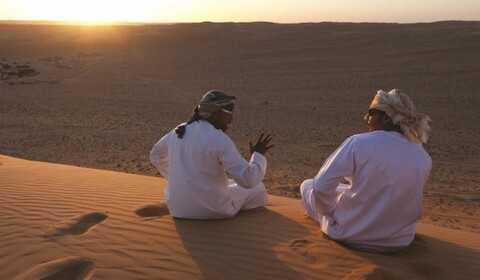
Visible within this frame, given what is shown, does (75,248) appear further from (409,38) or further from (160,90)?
(409,38)

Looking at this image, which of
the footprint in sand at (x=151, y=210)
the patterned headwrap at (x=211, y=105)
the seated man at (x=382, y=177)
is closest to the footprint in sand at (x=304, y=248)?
the seated man at (x=382, y=177)

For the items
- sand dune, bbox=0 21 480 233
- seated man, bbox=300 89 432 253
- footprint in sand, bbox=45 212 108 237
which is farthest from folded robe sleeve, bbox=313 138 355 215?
sand dune, bbox=0 21 480 233

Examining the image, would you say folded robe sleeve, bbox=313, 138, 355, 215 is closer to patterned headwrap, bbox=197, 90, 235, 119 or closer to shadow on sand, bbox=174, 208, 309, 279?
shadow on sand, bbox=174, 208, 309, 279

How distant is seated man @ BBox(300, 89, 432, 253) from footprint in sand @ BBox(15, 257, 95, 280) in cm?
190

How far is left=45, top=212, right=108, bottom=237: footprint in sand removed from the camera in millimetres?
5000

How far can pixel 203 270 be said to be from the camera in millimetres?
4195

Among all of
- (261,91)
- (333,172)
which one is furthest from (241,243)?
(261,91)

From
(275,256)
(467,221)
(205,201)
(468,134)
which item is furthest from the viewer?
(468,134)

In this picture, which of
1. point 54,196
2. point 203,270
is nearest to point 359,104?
point 54,196

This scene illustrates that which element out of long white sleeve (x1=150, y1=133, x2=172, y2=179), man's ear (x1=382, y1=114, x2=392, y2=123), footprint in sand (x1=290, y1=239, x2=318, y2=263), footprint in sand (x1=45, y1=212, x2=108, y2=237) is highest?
man's ear (x1=382, y1=114, x2=392, y2=123)

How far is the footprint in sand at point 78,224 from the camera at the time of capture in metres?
5.00

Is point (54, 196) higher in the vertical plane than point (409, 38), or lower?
lower

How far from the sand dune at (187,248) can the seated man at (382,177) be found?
184 millimetres

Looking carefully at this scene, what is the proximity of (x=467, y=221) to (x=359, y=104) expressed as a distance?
11.8 meters
